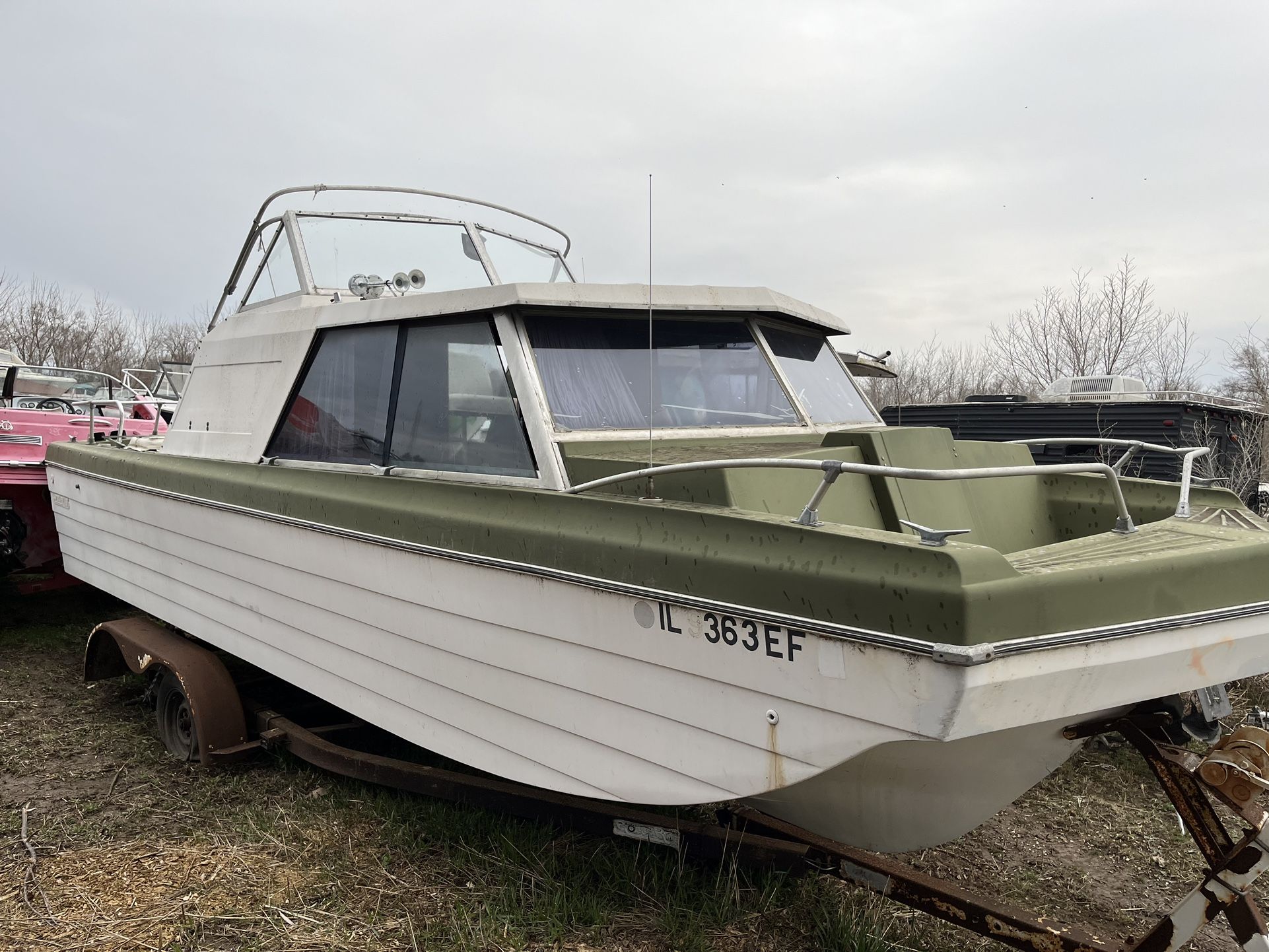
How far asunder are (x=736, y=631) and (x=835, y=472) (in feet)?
1.57

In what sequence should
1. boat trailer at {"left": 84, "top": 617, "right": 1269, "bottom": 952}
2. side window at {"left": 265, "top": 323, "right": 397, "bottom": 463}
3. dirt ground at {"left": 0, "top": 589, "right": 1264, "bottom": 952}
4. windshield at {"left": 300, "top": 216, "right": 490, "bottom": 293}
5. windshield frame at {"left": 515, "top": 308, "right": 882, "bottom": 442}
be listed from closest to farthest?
1. boat trailer at {"left": 84, "top": 617, "right": 1269, "bottom": 952}
2. dirt ground at {"left": 0, "top": 589, "right": 1264, "bottom": 952}
3. windshield frame at {"left": 515, "top": 308, "right": 882, "bottom": 442}
4. side window at {"left": 265, "top": 323, "right": 397, "bottom": 463}
5. windshield at {"left": 300, "top": 216, "right": 490, "bottom": 293}

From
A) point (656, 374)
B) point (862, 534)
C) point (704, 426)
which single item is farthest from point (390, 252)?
point (862, 534)

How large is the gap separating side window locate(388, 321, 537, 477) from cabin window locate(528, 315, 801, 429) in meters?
0.17

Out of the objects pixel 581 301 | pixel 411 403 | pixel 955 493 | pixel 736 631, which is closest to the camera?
pixel 736 631

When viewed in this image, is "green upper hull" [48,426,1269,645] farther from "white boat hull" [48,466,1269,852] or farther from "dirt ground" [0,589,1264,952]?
"dirt ground" [0,589,1264,952]

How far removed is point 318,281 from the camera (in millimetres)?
4535

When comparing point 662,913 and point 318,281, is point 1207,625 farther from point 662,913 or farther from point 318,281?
point 318,281

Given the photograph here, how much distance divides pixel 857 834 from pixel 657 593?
1.04 meters

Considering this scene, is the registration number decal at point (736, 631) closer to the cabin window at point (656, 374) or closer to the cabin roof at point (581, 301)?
the cabin window at point (656, 374)

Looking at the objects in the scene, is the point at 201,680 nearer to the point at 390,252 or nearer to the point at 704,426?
the point at 390,252

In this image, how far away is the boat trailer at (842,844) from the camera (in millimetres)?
2326

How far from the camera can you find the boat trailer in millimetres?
2326

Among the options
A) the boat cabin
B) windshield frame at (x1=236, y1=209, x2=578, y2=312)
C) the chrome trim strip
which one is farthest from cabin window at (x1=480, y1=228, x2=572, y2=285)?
the chrome trim strip

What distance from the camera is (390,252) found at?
480 cm
